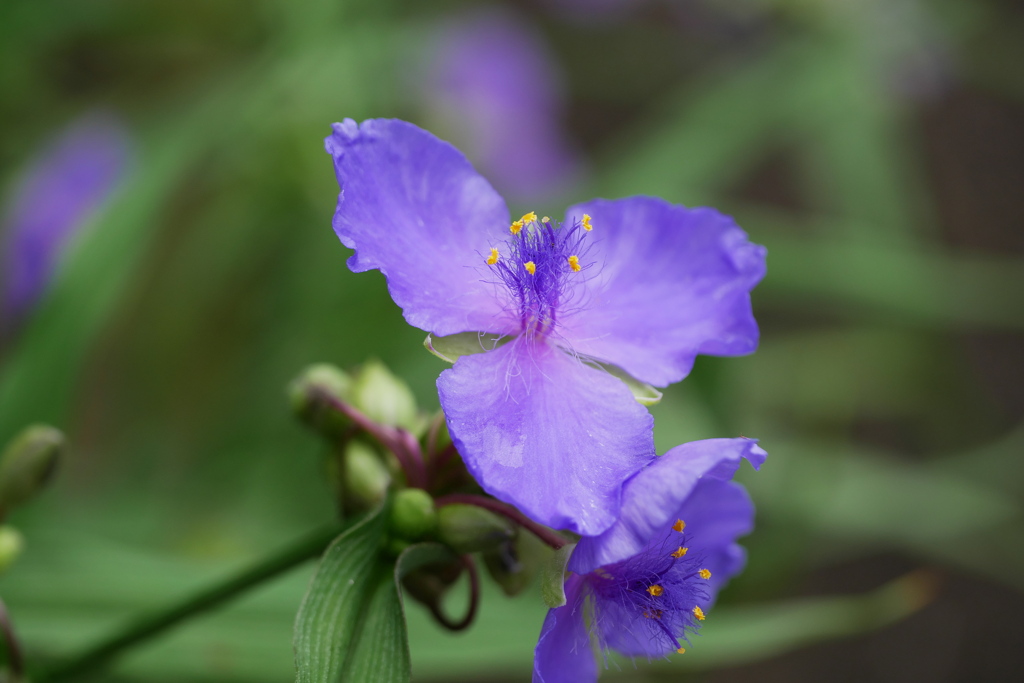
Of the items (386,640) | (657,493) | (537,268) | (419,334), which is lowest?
(419,334)

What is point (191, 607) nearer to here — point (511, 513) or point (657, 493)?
point (511, 513)

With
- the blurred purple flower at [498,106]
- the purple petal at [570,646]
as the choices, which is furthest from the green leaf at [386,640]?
the blurred purple flower at [498,106]

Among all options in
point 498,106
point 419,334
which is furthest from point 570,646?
point 498,106

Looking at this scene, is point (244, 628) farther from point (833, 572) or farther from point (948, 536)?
point (833, 572)

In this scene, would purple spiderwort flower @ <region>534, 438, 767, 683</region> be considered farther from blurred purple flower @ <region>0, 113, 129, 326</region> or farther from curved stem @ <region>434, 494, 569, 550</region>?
blurred purple flower @ <region>0, 113, 129, 326</region>

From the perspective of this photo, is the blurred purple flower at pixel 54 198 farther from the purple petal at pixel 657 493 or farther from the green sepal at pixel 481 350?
the purple petal at pixel 657 493

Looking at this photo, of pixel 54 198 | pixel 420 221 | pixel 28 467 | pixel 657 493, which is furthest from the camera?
pixel 54 198
